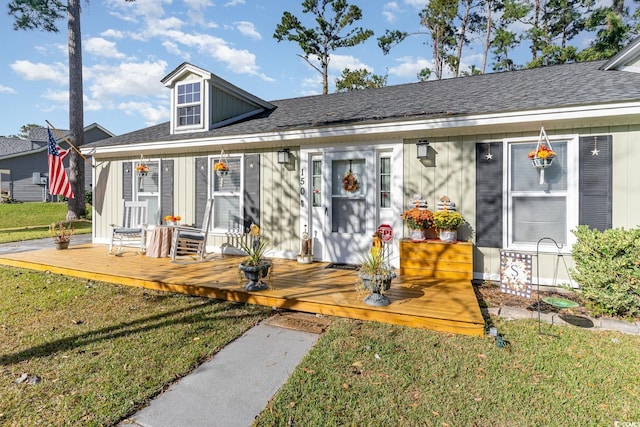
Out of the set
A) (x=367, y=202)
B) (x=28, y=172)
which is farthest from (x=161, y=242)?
(x=28, y=172)

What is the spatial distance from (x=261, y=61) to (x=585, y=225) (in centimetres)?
1141

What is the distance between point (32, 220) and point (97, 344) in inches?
599

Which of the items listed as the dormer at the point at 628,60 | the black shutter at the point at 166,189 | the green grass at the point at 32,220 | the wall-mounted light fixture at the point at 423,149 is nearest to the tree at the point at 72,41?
the green grass at the point at 32,220

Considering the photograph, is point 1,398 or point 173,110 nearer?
point 1,398

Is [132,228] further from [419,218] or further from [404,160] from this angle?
[419,218]

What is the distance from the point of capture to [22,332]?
3.30m

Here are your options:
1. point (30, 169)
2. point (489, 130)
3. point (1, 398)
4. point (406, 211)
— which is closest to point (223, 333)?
point (1, 398)

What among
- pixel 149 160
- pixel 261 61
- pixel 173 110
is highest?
Result: pixel 261 61

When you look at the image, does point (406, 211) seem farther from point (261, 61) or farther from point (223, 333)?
point (261, 61)

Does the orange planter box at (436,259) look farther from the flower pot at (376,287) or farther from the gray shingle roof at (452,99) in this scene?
the gray shingle roof at (452,99)

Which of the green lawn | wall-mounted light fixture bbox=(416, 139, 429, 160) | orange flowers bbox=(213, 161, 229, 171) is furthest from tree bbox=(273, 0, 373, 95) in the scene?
the green lawn

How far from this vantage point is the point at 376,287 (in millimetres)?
3582

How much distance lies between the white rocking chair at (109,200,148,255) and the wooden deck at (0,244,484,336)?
29 centimetres

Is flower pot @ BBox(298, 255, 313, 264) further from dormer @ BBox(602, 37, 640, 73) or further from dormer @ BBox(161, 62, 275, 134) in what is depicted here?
dormer @ BBox(602, 37, 640, 73)
